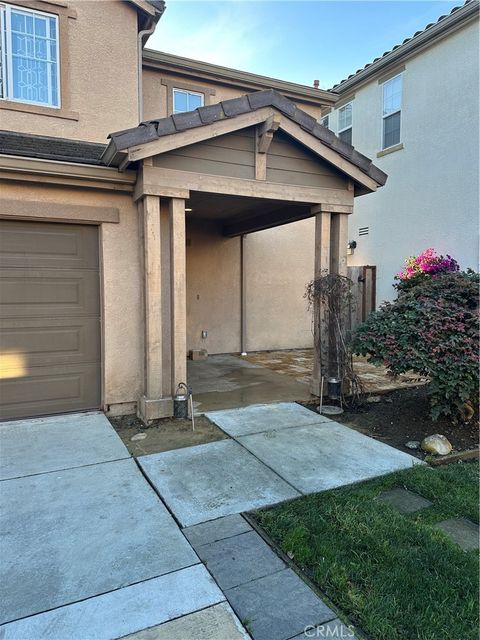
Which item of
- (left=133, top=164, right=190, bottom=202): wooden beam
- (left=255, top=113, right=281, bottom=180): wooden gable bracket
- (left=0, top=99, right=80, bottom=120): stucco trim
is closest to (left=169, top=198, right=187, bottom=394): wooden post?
(left=133, top=164, right=190, bottom=202): wooden beam

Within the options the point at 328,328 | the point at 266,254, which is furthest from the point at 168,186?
the point at 266,254

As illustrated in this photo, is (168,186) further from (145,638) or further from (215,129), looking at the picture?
(145,638)

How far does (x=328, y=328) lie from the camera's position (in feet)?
21.6

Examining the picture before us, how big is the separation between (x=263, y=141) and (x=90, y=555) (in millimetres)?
5194

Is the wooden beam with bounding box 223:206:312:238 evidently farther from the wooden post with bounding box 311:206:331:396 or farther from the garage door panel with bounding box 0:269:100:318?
the garage door panel with bounding box 0:269:100:318

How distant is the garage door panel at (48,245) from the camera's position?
207 inches

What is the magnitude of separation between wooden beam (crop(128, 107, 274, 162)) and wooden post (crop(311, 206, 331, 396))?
5.52 feet

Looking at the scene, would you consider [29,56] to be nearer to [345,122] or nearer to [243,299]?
[243,299]

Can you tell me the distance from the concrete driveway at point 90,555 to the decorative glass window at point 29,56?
19.4 feet

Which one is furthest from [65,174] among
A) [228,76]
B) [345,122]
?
[345,122]

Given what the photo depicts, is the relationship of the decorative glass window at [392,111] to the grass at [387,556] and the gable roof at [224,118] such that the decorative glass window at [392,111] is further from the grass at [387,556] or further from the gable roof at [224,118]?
the grass at [387,556]

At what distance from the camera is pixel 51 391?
219 inches

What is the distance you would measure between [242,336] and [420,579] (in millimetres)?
8328

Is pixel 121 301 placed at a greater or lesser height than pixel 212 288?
lesser
